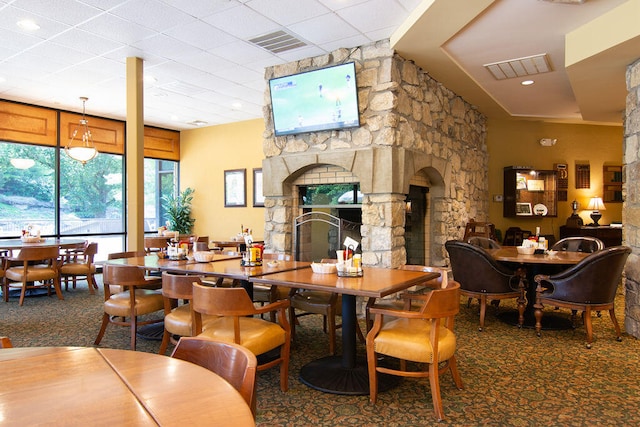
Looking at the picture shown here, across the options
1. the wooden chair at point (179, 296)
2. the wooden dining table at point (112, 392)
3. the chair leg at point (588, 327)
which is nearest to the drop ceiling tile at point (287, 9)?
the wooden chair at point (179, 296)

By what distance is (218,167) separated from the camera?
9.62 m

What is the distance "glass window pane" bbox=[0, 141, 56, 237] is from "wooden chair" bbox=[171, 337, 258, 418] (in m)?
7.82

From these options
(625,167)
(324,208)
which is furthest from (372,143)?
(625,167)

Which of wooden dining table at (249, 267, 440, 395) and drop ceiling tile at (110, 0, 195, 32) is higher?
drop ceiling tile at (110, 0, 195, 32)

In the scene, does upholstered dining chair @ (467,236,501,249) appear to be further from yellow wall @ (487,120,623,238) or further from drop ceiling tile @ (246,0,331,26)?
drop ceiling tile @ (246,0,331,26)

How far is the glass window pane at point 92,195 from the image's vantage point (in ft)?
27.6

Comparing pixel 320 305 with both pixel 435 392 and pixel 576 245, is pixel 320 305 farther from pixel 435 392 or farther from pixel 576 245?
pixel 576 245

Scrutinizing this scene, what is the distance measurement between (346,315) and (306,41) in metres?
3.36

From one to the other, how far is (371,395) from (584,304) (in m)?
2.55

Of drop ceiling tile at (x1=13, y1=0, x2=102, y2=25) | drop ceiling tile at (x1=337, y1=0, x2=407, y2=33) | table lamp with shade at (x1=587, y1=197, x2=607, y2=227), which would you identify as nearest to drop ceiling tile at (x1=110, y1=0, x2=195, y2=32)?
drop ceiling tile at (x1=13, y1=0, x2=102, y2=25)

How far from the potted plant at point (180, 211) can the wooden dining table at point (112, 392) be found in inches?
333

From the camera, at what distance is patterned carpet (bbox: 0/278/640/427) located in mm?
2629

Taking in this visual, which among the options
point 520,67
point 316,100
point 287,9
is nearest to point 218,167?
point 316,100

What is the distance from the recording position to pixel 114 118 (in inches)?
354
